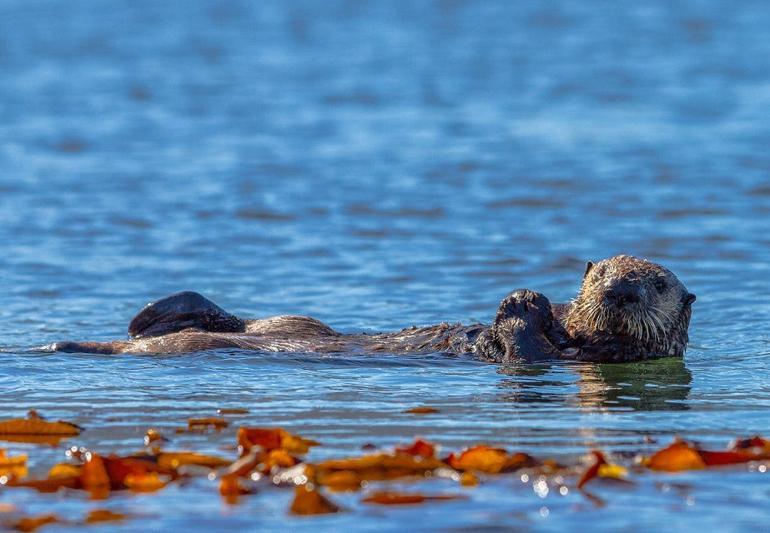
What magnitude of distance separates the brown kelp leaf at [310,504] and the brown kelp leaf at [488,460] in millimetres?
668

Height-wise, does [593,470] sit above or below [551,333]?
below

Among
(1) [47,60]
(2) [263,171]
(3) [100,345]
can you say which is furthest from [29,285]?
(1) [47,60]

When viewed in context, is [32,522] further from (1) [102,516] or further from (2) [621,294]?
(2) [621,294]

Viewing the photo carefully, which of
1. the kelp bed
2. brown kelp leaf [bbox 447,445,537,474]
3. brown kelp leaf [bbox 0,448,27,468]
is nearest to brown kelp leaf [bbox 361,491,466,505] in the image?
the kelp bed

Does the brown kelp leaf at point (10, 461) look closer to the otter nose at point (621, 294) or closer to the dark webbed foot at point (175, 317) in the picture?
the dark webbed foot at point (175, 317)

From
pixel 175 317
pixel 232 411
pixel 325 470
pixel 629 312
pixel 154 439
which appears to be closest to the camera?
pixel 325 470

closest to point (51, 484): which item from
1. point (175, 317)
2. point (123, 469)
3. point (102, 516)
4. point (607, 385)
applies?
point (123, 469)

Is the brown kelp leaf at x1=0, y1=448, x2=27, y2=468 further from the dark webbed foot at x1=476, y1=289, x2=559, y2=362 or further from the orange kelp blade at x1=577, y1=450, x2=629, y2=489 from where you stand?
the dark webbed foot at x1=476, y1=289, x2=559, y2=362

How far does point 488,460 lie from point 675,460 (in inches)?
28.8

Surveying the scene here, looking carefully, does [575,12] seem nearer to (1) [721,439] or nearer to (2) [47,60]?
(2) [47,60]

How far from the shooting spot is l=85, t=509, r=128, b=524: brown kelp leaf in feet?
15.4

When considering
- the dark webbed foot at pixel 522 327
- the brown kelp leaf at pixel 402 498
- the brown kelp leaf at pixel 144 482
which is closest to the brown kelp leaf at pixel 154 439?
the brown kelp leaf at pixel 144 482

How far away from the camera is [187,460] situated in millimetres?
5340

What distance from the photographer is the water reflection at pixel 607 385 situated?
6812 mm
